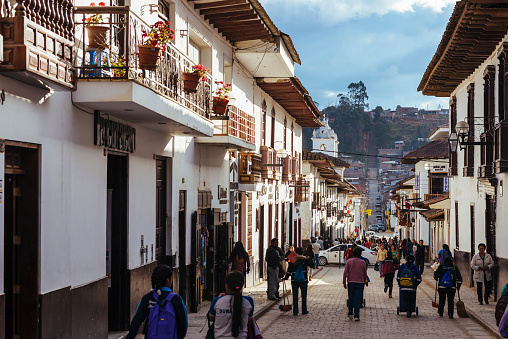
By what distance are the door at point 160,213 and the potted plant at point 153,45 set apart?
4.11 meters

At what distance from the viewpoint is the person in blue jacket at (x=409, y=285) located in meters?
17.3

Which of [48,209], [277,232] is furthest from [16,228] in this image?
[277,232]

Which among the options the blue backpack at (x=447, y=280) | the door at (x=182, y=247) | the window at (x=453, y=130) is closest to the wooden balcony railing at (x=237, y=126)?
the door at (x=182, y=247)

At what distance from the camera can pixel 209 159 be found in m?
19.1

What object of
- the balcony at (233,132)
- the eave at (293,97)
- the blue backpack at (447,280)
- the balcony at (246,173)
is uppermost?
the eave at (293,97)

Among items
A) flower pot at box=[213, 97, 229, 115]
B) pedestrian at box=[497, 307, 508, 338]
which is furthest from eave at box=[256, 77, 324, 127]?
pedestrian at box=[497, 307, 508, 338]

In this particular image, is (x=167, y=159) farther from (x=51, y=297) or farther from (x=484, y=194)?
(x=484, y=194)

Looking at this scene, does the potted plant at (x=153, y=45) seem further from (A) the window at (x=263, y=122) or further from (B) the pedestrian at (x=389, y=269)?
(A) the window at (x=263, y=122)

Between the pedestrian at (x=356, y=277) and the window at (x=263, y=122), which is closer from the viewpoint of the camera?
the pedestrian at (x=356, y=277)

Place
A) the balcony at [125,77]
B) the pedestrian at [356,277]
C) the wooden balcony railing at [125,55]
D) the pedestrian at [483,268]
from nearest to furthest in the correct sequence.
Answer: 1. the balcony at [125,77]
2. the wooden balcony railing at [125,55]
3. the pedestrian at [356,277]
4. the pedestrian at [483,268]

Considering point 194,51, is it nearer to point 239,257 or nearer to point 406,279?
point 239,257

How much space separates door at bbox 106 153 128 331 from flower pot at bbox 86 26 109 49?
2942 mm

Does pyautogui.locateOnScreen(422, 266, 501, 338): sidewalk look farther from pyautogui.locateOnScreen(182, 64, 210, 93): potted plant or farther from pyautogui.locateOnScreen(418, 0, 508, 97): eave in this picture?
pyautogui.locateOnScreen(182, 64, 210, 93): potted plant

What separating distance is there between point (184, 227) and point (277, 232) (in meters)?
15.8
